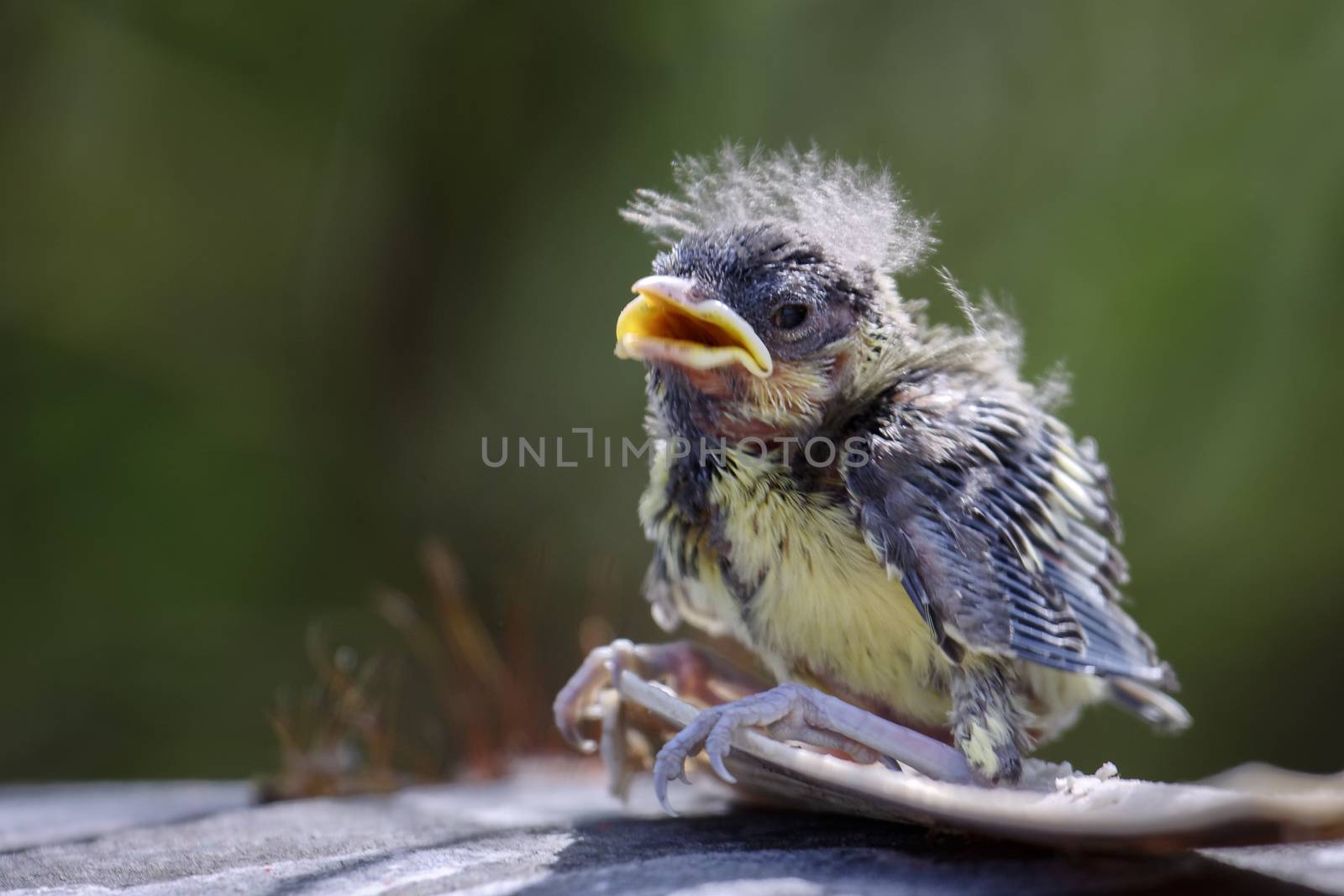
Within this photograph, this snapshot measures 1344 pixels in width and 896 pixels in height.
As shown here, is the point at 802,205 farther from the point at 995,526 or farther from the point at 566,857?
the point at 566,857

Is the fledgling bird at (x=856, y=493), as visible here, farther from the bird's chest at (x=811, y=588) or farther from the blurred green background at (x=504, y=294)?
the blurred green background at (x=504, y=294)

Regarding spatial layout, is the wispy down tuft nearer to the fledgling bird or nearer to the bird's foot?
the fledgling bird

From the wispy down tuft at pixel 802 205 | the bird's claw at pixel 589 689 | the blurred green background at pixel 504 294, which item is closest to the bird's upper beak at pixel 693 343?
the wispy down tuft at pixel 802 205

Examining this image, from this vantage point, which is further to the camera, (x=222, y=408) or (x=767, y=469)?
(x=222, y=408)

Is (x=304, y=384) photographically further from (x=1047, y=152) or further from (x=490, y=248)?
(x=1047, y=152)

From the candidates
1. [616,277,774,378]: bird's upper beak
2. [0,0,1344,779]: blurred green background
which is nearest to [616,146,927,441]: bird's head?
[616,277,774,378]: bird's upper beak

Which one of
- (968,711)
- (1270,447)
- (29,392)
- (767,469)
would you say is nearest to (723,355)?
(767,469)
